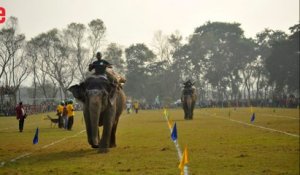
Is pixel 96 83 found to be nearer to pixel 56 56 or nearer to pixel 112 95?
pixel 112 95

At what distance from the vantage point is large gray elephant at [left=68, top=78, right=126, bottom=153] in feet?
53.6

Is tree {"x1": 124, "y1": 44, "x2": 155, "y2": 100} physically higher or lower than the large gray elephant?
higher

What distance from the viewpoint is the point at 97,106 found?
1634cm

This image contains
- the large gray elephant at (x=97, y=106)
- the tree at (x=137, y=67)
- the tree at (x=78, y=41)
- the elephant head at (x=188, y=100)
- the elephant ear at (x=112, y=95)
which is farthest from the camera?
the tree at (x=137, y=67)

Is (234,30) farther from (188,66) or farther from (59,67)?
(59,67)

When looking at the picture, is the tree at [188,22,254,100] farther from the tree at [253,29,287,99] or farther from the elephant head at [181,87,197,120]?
the elephant head at [181,87,197,120]

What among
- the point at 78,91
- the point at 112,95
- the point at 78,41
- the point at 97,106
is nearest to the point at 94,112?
the point at 97,106

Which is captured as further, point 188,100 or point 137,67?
point 137,67

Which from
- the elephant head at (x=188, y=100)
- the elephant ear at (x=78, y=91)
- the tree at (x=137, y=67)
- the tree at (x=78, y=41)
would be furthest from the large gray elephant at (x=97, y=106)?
the tree at (x=137, y=67)

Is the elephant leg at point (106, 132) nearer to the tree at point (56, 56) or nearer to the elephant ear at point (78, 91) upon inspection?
the elephant ear at point (78, 91)

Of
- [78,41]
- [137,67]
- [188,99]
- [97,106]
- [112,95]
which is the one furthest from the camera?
[137,67]

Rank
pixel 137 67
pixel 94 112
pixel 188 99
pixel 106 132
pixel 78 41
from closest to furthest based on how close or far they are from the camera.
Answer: pixel 94 112 → pixel 106 132 → pixel 188 99 → pixel 78 41 → pixel 137 67

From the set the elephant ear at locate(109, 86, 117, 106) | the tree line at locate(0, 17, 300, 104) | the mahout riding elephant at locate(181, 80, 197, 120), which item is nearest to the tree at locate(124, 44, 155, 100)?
the tree line at locate(0, 17, 300, 104)

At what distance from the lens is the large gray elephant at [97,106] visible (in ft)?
53.6
